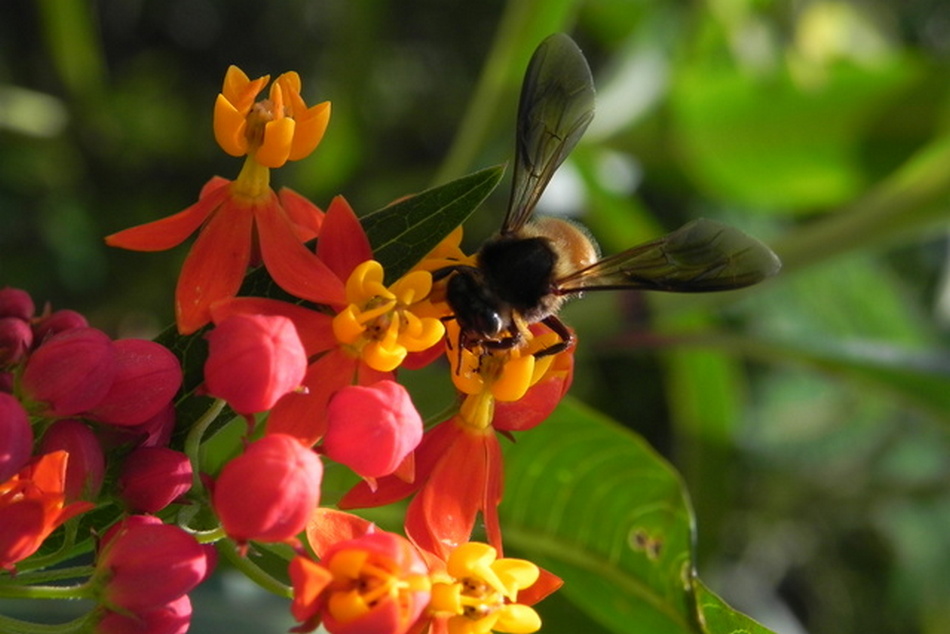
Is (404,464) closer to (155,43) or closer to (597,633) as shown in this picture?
(597,633)

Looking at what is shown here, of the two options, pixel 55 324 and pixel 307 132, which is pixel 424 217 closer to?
pixel 307 132

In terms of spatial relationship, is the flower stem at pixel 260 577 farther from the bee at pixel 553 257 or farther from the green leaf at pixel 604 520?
the green leaf at pixel 604 520

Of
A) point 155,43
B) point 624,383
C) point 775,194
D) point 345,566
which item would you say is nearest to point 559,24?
point 775,194

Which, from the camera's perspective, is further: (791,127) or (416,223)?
(791,127)

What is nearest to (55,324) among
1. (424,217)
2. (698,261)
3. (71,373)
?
(71,373)

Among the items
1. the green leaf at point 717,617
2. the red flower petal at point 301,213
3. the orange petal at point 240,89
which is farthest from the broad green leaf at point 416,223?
the green leaf at point 717,617
